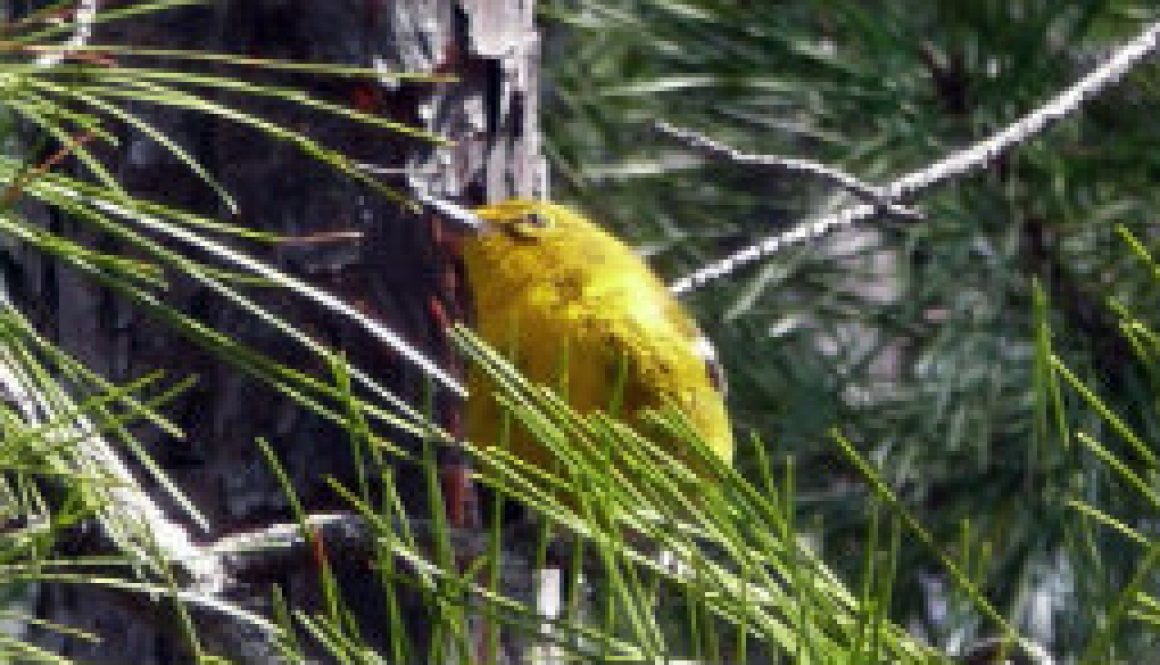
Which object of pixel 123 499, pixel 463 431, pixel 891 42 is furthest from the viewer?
pixel 891 42

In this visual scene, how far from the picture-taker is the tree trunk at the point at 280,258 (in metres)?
2.69

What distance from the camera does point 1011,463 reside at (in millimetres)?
3898

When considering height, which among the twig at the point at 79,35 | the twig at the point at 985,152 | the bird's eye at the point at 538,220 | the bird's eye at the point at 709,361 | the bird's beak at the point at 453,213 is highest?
the twig at the point at 79,35

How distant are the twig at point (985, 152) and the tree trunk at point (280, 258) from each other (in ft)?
1.42

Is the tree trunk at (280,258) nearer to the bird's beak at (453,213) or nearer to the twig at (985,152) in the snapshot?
the bird's beak at (453,213)

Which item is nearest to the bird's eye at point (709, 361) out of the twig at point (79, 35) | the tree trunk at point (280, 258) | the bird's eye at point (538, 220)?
the bird's eye at point (538, 220)

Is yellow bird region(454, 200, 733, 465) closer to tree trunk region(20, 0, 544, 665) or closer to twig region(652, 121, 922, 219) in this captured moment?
tree trunk region(20, 0, 544, 665)

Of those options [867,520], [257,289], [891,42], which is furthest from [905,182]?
[867,520]

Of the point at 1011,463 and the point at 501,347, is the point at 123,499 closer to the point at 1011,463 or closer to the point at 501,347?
the point at 501,347

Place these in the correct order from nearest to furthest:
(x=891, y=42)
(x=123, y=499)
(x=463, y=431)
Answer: (x=123, y=499) < (x=463, y=431) < (x=891, y=42)

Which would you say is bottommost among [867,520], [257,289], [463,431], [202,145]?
[867,520]

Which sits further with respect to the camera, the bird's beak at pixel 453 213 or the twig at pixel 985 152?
the bird's beak at pixel 453 213

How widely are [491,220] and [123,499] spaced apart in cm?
105

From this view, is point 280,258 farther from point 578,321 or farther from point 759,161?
point 759,161
